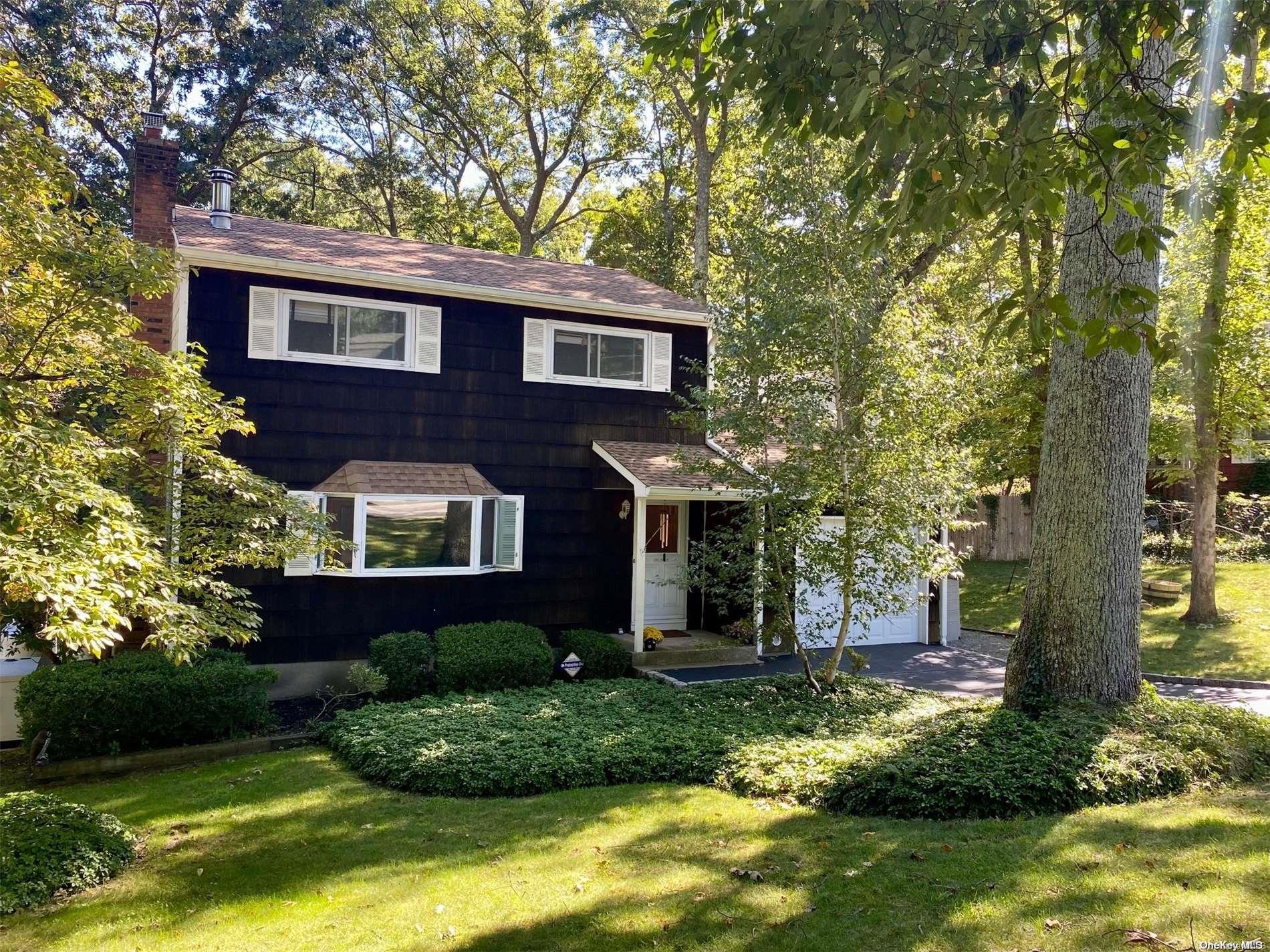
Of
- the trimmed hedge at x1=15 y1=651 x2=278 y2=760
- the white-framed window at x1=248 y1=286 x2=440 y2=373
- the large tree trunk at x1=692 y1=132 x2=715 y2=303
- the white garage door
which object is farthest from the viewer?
the large tree trunk at x1=692 y1=132 x2=715 y2=303

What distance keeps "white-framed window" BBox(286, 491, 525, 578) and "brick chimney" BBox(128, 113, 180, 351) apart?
2.92 metres

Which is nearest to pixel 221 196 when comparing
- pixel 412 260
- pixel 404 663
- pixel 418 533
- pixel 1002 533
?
pixel 412 260

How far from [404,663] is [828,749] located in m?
5.40

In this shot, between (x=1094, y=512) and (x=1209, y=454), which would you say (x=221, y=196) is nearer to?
(x=1094, y=512)

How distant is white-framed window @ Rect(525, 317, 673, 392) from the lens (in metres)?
12.2

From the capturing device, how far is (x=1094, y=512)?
26.8 feet

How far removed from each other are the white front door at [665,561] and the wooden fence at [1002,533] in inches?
464

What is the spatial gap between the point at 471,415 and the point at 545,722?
4916 millimetres

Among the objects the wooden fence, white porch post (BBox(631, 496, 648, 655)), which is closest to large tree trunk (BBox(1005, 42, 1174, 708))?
white porch post (BBox(631, 496, 648, 655))

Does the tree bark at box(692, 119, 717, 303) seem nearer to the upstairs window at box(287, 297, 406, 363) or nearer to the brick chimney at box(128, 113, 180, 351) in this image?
the upstairs window at box(287, 297, 406, 363)

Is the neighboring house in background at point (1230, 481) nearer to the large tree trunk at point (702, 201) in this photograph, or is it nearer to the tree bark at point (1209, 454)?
the tree bark at point (1209, 454)

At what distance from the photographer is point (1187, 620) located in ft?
48.5

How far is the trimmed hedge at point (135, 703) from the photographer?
8336 millimetres

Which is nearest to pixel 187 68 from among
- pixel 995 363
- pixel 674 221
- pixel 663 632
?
pixel 674 221
